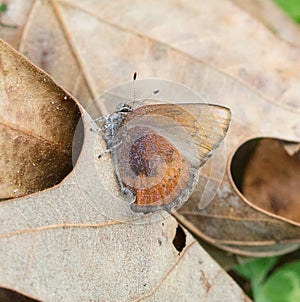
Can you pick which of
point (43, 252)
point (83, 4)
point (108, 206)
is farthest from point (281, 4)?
point (43, 252)

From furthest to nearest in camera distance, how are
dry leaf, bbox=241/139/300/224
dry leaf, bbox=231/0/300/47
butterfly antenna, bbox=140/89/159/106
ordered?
dry leaf, bbox=231/0/300/47
dry leaf, bbox=241/139/300/224
butterfly antenna, bbox=140/89/159/106

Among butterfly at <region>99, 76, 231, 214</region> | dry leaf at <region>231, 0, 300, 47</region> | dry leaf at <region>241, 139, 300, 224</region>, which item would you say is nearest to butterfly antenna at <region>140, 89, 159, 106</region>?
butterfly at <region>99, 76, 231, 214</region>

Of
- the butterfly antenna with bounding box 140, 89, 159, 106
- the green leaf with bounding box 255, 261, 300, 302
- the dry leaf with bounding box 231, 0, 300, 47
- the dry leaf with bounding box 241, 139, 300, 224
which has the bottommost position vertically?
the green leaf with bounding box 255, 261, 300, 302

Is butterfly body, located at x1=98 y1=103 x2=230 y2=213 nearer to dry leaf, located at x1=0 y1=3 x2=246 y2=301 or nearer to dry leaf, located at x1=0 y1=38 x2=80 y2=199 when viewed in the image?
dry leaf, located at x1=0 y1=3 x2=246 y2=301

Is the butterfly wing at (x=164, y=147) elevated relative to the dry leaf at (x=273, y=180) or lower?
elevated

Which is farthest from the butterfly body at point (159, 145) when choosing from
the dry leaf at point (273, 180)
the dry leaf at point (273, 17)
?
the dry leaf at point (273, 17)

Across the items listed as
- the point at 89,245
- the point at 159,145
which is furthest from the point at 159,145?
the point at 89,245

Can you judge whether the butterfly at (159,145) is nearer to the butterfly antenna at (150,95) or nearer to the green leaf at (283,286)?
the butterfly antenna at (150,95)

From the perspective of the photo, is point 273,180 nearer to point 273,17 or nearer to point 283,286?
point 283,286

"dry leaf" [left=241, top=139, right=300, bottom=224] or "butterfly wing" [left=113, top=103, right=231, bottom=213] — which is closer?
"butterfly wing" [left=113, top=103, right=231, bottom=213]
